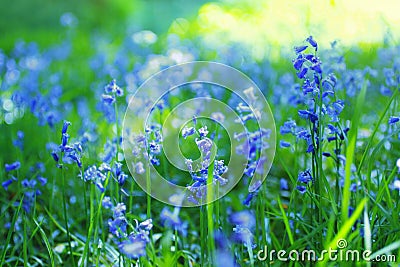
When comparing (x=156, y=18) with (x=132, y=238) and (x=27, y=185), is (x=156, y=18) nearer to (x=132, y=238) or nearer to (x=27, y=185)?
(x=27, y=185)

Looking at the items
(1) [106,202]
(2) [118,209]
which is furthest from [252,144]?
(2) [118,209]

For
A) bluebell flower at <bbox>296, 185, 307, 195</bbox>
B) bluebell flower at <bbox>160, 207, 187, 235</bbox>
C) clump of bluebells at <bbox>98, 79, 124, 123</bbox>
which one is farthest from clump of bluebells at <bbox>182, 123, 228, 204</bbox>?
clump of bluebells at <bbox>98, 79, 124, 123</bbox>

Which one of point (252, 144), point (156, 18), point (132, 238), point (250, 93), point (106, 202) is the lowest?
point (132, 238)

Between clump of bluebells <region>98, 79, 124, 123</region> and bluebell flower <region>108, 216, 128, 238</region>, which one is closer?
bluebell flower <region>108, 216, 128, 238</region>

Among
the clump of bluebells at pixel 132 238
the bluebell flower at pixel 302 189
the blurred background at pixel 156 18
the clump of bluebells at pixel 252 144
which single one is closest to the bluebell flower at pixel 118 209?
the clump of bluebells at pixel 132 238

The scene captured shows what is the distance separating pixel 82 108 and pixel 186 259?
2.48m

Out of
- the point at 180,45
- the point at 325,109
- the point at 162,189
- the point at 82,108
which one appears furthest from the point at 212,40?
the point at 325,109

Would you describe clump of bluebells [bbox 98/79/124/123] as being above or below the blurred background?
below

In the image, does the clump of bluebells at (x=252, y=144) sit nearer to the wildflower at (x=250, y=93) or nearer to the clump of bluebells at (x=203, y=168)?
the wildflower at (x=250, y=93)

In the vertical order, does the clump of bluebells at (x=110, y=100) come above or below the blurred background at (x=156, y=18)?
below

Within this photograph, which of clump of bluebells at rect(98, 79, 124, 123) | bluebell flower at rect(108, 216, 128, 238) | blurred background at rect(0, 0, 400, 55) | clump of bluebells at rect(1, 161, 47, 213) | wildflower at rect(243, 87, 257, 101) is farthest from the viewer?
blurred background at rect(0, 0, 400, 55)

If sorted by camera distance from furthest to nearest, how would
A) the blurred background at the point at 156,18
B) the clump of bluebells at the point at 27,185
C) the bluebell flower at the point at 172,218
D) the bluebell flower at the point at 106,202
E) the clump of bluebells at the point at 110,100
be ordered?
the blurred background at the point at 156,18, the clump of bluebells at the point at 27,185, the clump of bluebells at the point at 110,100, the bluebell flower at the point at 106,202, the bluebell flower at the point at 172,218

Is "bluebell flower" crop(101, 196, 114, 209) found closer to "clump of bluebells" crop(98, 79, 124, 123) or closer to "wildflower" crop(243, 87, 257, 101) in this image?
"clump of bluebells" crop(98, 79, 124, 123)

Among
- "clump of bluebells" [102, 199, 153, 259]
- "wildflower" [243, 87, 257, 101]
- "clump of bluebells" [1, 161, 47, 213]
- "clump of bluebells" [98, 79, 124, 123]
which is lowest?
"clump of bluebells" [102, 199, 153, 259]
